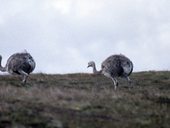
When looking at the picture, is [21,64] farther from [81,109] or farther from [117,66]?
[81,109]

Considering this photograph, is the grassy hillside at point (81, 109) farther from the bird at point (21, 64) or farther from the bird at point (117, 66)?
the bird at point (21, 64)

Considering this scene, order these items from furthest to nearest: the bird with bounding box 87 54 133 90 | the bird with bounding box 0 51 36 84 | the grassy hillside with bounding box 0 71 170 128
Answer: the bird with bounding box 87 54 133 90
the bird with bounding box 0 51 36 84
the grassy hillside with bounding box 0 71 170 128

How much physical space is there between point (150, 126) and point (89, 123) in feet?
6.57

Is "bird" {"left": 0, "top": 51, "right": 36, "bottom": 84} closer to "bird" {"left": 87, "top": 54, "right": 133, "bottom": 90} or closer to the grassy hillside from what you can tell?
"bird" {"left": 87, "top": 54, "right": 133, "bottom": 90}

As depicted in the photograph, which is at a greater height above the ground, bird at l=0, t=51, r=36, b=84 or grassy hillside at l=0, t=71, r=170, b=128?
bird at l=0, t=51, r=36, b=84

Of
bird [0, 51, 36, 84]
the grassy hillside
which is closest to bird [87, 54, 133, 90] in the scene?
the grassy hillside

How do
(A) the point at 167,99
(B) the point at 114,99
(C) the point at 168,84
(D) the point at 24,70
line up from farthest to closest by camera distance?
1. (C) the point at 168,84
2. (D) the point at 24,70
3. (A) the point at 167,99
4. (B) the point at 114,99

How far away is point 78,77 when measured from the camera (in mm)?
35219

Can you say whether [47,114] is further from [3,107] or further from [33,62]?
[33,62]

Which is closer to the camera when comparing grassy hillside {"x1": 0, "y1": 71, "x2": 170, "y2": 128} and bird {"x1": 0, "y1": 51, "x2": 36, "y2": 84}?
grassy hillside {"x1": 0, "y1": 71, "x2": 170, "y2": 128}

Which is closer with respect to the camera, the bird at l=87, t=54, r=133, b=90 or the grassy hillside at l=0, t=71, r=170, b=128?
the grassy hillside at l=0, t=71, r=170, b=128

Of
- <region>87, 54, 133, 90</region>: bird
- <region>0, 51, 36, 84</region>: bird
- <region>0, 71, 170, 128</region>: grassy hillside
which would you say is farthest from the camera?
<region>87, 54, 133, 90</region>: bird

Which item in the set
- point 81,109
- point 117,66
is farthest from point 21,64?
point 81,109

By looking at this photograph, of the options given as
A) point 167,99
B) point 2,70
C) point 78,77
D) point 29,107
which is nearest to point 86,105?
point 29,107
